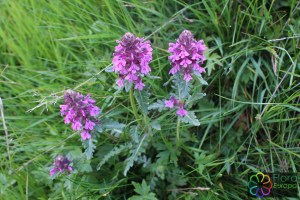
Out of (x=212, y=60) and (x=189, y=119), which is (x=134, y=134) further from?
(x=212, y=60)

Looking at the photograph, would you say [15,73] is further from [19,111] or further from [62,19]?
[62,19]

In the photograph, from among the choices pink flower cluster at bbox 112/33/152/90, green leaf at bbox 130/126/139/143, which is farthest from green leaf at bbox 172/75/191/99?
green leaf at bbox 130/126/139/143

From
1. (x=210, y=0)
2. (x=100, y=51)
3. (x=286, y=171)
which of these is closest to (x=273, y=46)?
(x=210, y=0)

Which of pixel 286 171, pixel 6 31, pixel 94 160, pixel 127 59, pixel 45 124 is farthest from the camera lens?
pixel 6 31

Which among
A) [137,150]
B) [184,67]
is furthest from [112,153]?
[184,67]

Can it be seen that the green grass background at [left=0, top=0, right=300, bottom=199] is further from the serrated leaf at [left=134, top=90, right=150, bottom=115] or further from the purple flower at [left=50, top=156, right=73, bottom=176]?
the serrated leaf at [left=134, top=90, right=150, bottom=115]

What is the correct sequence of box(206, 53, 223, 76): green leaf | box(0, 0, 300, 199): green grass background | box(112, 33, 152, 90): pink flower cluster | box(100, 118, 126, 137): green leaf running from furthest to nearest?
box(206, 53, 223, 76): green leaf, box(0, 0, 300, 199): green grass background, box(100, 118, 126, 137): green leaf, box(112, 33, 152, 90): pink flower cluster
